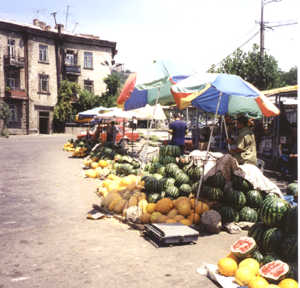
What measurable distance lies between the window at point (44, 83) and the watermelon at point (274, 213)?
38.1 m

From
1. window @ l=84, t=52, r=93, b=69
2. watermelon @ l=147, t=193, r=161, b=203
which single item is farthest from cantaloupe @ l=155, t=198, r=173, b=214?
window @ l=84, t=52, r=93, b=69

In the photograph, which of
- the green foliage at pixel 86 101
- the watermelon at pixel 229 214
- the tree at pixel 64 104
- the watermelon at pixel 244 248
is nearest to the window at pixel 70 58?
the tree at pixel 64 104

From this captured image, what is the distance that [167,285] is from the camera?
3770 mm

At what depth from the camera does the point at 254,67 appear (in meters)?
23.4

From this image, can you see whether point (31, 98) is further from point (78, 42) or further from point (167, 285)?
point (167, 285)

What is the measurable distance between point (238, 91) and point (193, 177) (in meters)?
2.52

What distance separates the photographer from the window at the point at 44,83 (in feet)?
126

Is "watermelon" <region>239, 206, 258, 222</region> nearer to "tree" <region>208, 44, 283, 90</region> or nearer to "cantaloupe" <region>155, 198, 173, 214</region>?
"cantaloupe" <region>155, 198, 173, 214</region>

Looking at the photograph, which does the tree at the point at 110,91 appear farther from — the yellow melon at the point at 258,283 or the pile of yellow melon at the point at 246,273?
the yellow melon at the point at 258,283

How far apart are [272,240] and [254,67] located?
70.7 feet

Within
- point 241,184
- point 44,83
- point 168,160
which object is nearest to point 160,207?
point 241,184

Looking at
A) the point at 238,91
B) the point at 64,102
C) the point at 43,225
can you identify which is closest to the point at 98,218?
the point at 43,225

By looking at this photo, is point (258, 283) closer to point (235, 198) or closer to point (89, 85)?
point (235, 198)

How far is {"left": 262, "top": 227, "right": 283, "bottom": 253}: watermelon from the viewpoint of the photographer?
4145mm
